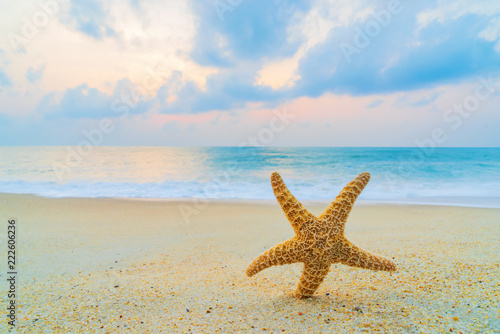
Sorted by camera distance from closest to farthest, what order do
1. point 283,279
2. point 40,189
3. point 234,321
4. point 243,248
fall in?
point 234,321 → point 283,279 → point 243,248 → point 40,189

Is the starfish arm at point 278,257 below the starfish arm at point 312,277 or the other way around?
the other way around

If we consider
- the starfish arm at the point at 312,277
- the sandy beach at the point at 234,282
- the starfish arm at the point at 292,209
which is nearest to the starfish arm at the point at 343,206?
the starfish arm at the point at 292,209

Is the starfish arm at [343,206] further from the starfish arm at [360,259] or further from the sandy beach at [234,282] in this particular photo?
the sandy beach at [234,282]

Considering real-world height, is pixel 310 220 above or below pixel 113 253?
above

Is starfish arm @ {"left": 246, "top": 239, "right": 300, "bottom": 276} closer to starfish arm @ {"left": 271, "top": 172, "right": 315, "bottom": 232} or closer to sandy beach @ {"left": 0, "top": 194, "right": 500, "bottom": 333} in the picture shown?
starfish arm @ {"left": 271, "top": 172, "right": 315, "bottom": 232}

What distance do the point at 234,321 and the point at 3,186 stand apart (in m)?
17.6

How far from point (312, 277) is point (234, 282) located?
1.24 m

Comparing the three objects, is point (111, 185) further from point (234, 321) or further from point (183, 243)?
point (234, 321)

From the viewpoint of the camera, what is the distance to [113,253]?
482cm

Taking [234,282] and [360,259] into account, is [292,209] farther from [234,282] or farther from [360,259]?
[234,282]

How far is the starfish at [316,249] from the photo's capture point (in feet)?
8.55

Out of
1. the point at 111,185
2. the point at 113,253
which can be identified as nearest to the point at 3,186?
the point at 111,185

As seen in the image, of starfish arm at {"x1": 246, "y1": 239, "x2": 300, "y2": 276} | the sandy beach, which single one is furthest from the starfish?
the sandy beach

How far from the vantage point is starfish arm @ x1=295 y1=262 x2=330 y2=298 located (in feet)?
8.70
